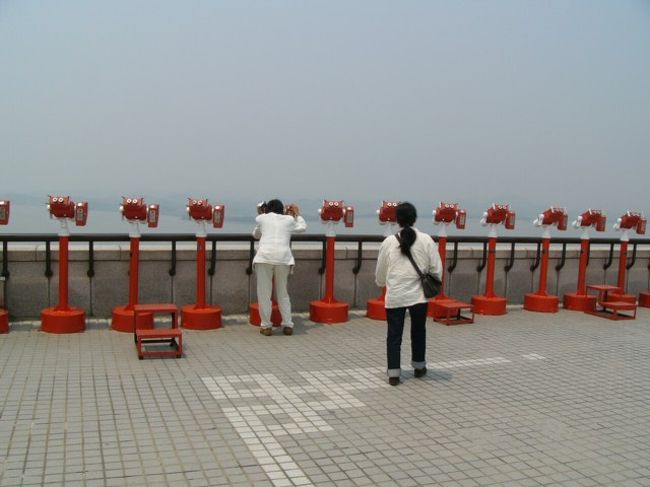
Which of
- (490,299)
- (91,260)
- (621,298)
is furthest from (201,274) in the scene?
(621,298)

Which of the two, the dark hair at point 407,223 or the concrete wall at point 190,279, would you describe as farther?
the concrete wall at point 190,279

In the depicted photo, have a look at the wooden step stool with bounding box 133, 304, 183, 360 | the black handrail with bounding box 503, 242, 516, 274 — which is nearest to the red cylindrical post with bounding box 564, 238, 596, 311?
the black handrail with bounding box 503, 242, 516, 274

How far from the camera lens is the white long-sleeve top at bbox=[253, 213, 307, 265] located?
9.05 meters

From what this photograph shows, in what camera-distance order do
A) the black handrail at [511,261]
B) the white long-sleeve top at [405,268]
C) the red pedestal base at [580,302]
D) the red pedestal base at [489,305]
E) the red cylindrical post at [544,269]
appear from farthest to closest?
1. the black handrail at [511,261]
2. the red pedestal base at [580,302]
3. the red cylindrical post at [544,269]
4. the red pedestal base at [489,305]
5. the white long-sleeve top at [405,268]

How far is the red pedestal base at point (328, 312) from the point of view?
10211 millimetres

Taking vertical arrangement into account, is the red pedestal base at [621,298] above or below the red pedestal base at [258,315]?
above

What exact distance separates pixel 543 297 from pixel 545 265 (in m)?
0.56

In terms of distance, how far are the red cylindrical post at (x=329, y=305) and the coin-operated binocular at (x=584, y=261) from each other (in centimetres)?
444

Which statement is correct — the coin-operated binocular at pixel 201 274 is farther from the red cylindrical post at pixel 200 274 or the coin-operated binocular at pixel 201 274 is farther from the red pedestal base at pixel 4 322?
the red pedestal base at pixel 4 322

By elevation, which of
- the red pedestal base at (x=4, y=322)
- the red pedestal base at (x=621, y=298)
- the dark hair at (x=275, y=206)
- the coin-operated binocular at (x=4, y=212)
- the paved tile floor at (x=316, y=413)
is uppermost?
the dark hair at (x=275, y=206)

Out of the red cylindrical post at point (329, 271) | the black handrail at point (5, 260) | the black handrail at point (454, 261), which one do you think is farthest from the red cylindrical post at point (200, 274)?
the black handrail at point (454, 261)

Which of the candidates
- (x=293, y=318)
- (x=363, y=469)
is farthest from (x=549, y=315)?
(x=363, y=469)

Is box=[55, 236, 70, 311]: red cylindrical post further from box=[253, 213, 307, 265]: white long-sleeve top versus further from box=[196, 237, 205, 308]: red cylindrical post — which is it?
box=[253, 213, 307, 265]: white long-sleeve top

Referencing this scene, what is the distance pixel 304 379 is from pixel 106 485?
2.94 meters
